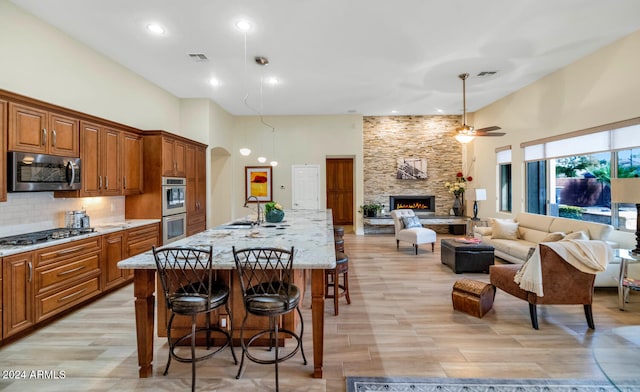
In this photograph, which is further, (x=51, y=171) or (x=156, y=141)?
(x=156, y=141)

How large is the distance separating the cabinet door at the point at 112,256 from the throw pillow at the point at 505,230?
6.46 metres

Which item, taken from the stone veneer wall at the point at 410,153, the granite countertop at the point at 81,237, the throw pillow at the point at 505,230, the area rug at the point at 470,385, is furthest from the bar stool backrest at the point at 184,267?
the stone veneer wall at the point at 410,153

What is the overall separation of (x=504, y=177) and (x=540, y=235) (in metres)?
2.50

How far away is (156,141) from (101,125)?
923 millimetres

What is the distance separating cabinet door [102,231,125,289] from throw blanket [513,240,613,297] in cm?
500

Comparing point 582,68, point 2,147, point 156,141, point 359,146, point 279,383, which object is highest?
point 582,68

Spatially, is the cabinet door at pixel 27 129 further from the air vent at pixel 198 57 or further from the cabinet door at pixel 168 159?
the air vent at pixel 198 57

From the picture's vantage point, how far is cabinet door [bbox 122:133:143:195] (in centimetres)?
465

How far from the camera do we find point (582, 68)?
4914 millimetres

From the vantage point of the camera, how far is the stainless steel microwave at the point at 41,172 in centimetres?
299

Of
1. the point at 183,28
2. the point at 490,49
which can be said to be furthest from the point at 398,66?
the point at 183,28

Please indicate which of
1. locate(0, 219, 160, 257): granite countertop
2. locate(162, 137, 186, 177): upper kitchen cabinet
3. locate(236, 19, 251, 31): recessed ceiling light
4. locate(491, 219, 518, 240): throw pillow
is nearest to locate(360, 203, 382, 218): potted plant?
locate(491, 219, 518, 240): throw pillow

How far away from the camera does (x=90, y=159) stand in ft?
13.2

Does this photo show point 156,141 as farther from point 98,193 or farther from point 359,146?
point 359,146
